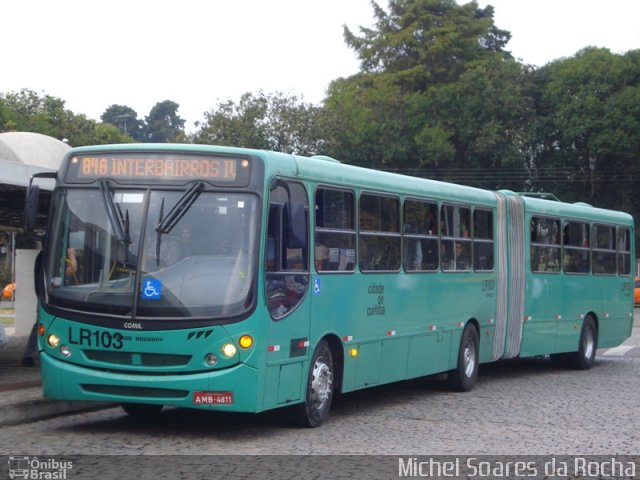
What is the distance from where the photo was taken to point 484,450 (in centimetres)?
1039

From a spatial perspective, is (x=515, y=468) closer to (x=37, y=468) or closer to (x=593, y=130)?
(x=37, y=468)

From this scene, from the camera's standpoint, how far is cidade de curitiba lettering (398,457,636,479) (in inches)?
359

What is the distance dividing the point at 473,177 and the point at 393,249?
48109 mm

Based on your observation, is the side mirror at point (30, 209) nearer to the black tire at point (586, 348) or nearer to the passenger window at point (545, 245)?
the passenger window at point (545, 245)

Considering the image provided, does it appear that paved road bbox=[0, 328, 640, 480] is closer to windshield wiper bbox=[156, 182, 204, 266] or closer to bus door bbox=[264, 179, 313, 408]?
bus door bbox=[264, 179, 313, 408]

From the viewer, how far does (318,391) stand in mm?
11656

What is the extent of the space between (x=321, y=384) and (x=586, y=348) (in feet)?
34.7

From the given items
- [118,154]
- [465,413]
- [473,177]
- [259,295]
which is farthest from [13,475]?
[473,177]

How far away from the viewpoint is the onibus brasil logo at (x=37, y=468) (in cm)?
838

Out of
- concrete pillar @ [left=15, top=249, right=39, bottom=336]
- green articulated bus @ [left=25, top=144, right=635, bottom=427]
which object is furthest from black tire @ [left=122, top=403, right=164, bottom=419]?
concrete pillar @ [left=15, top=249, right=39, bottom=336]

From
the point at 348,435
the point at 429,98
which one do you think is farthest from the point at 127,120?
the point at 348,435

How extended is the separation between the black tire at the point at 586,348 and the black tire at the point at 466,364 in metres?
4.51

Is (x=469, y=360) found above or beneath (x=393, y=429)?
above

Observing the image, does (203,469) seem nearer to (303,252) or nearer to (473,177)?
(303,252)
